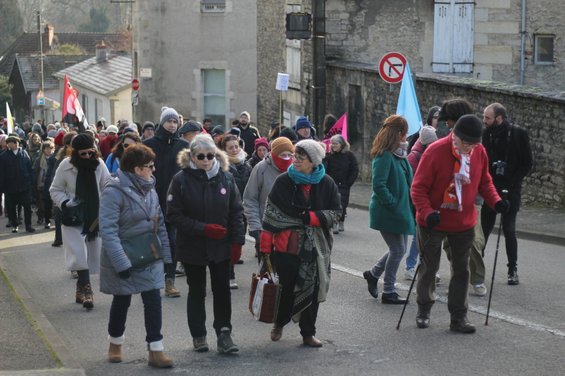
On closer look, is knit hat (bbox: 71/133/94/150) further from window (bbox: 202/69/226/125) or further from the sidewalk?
window (bbox: 202/69/226/125)

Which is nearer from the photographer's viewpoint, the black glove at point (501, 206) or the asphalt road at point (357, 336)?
the asphalt road at point (357, 336)

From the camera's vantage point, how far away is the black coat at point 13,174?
19.0m

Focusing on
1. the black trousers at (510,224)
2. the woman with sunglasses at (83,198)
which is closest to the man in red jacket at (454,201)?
the black trousers at (510,224)

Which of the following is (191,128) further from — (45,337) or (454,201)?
(454,201)

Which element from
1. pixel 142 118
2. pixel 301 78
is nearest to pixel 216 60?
pixel 142 118

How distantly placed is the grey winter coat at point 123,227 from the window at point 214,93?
31.6 meters

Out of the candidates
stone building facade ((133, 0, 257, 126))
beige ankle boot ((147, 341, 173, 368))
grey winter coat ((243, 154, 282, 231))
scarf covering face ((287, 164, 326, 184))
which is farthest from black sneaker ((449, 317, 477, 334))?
stone building facade ((133, 0, 257, 126))

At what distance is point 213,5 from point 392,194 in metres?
30.0

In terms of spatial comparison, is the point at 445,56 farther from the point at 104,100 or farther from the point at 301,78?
the point at 104,100

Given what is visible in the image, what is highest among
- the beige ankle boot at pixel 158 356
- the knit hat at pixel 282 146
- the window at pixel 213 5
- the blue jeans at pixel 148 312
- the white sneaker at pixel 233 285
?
the window at pixel 213 5

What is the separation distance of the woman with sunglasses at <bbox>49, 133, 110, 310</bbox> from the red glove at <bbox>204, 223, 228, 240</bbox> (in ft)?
8.11

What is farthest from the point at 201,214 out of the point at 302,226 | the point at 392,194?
the point at 392,194

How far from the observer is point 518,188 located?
473 inches

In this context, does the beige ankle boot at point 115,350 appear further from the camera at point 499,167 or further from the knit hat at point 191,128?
the camera at point 499,167
